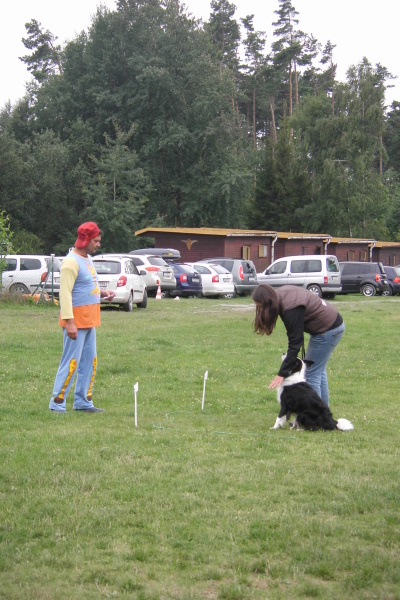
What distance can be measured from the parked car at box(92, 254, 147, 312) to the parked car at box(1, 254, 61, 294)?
337 cm

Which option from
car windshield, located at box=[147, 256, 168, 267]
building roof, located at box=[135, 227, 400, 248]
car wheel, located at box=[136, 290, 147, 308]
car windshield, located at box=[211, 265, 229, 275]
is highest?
building roof, located at box=[135, 227, 400, 248]

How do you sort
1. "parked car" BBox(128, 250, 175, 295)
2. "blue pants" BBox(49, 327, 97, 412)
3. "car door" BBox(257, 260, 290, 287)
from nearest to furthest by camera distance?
"blue pants" BBox(49, 327, 97, 412)
"parked car" BBox(128, 250, 175, 295)
"car door" BBox(257, 260, 290, 287)

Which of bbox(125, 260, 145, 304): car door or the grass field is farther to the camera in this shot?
bbox(125, 260, 145, 304): car door

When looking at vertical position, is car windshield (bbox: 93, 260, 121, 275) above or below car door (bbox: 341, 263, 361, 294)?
above

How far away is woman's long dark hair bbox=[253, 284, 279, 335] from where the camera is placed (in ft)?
23.1

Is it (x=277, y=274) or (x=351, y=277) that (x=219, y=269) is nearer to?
(x=277, y=274)

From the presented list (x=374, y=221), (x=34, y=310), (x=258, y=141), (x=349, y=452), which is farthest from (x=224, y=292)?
(x=258, y=141)

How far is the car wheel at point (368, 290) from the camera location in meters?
37.5

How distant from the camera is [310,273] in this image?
3347 cm

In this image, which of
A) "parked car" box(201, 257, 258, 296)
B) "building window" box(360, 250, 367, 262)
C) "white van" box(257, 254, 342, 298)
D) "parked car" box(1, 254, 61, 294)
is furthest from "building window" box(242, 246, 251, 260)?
"parked car" box(1, 254, 61, 294)

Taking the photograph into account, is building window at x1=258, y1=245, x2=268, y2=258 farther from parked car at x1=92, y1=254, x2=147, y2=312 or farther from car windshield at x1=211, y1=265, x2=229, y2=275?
parked car at x1=92, y1=254, x2=147, y2=312

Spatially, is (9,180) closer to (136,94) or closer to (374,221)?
(136,94)

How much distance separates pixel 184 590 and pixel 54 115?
6028cm

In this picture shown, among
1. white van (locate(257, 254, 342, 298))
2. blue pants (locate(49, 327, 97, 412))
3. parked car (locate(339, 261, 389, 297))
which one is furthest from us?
parked car (locate(339, 261, 389, 297))
